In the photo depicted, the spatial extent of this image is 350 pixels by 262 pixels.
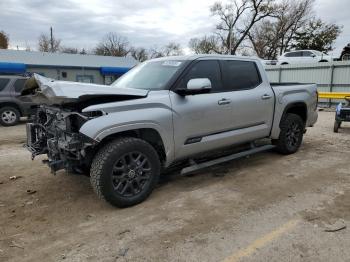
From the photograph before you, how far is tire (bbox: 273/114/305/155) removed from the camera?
649cm

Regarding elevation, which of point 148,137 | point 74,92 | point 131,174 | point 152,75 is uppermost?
point 152,75

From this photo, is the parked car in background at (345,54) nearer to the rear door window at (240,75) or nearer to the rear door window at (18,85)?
the rear door window at (18,85)

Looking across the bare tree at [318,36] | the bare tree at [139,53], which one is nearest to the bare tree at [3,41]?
the bare tree at [139,53]

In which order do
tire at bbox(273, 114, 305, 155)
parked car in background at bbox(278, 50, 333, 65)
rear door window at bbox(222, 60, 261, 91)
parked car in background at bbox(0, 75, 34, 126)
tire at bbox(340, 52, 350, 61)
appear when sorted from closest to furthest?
rear door window at bbox(222, 60, 261, 91) < tire at bbox(273, 114, 305, 155) < parked car in background at bbox(0, 75, 34, 126) < tire at bbox(340, 52, 350, 61) < parked car in background at bbox(278, 50, 333, 65)

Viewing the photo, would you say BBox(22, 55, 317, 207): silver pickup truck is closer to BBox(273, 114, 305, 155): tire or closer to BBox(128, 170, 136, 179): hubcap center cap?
BBox(128, 170, 136, 179): hubcap center cap

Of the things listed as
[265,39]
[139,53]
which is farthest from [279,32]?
[139,53]

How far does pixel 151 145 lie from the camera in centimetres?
460

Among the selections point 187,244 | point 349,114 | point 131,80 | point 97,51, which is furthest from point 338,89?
point 97,51

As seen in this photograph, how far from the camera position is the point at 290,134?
6.70m

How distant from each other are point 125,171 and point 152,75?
164cm

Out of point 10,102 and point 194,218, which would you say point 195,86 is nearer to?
point 194,218

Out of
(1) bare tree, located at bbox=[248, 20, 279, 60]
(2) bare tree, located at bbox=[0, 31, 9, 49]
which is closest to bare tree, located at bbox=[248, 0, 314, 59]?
(1) bare tree, located at bbox=[248, 20, 279, 60]

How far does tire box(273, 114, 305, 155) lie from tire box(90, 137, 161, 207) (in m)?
2.97

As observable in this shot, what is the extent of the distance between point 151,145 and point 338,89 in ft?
55.3
